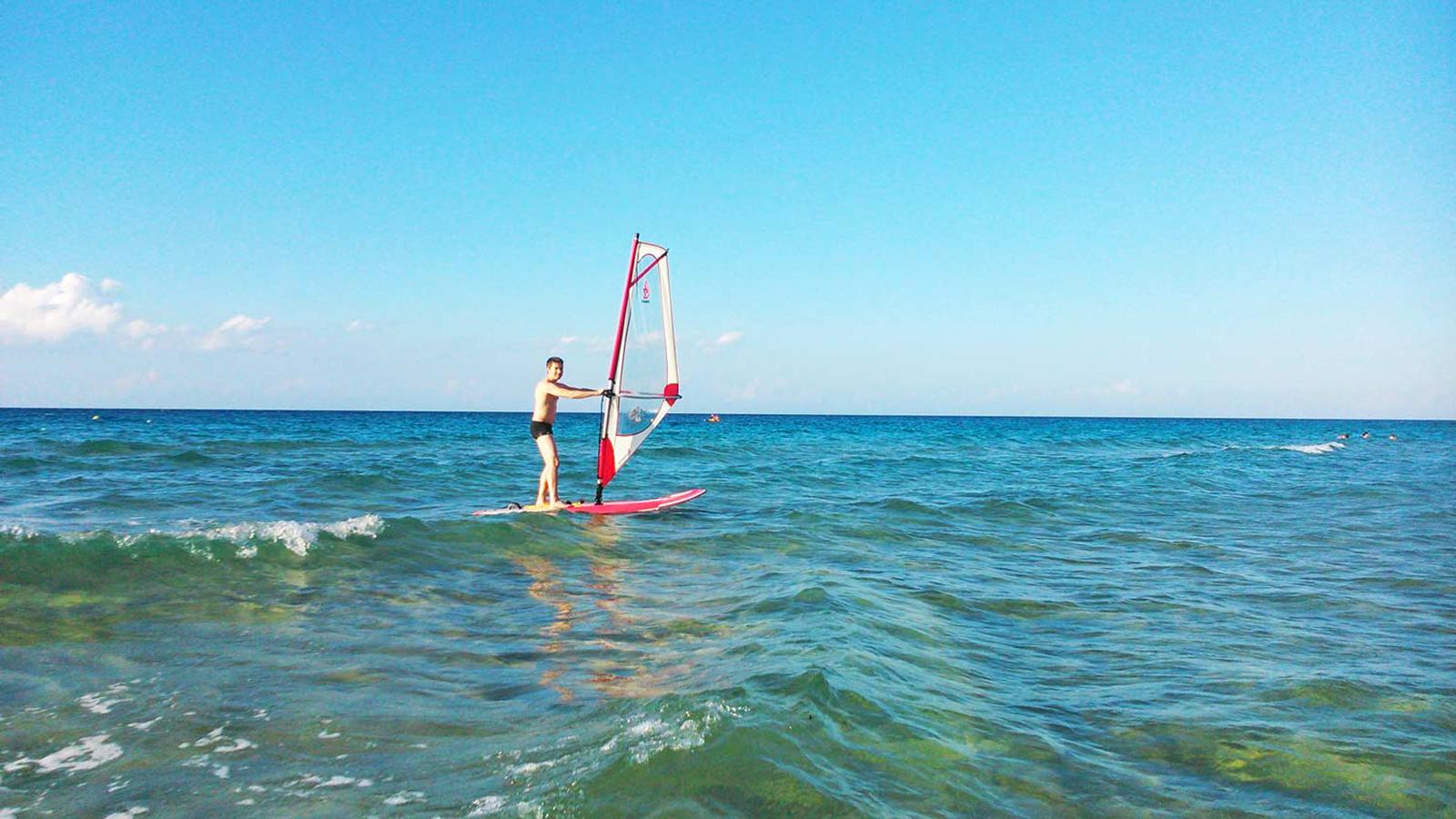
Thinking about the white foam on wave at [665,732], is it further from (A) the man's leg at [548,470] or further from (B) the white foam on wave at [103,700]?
(A) the man's leg at [548,470]

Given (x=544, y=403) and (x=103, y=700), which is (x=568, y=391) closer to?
(x=544, y=403)

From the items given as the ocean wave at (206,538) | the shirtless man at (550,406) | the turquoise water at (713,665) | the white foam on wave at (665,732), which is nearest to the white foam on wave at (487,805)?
the turquoise water at (713,665)

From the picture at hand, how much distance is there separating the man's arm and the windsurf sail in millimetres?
616

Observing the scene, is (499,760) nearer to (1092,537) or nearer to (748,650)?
(748,650)

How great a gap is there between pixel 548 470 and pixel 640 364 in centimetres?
233

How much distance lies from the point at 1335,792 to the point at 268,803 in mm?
5213

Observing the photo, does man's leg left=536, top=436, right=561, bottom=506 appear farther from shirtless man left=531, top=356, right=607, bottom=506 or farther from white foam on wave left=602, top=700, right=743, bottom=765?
white foam on wave left=602, top=700, right=743, bottom=765

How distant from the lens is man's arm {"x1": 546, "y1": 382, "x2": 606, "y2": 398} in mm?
13047

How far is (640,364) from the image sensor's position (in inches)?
567

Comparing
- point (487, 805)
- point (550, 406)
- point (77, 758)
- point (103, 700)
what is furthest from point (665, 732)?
point (550, 406)

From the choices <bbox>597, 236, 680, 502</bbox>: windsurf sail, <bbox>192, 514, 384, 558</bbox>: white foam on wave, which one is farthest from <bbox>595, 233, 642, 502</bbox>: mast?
<bbox>192, 514, 384, 558</bbox>: white foam on wave

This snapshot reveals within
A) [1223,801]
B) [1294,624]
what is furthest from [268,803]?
[1294,624]

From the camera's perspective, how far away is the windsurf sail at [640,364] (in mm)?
14109

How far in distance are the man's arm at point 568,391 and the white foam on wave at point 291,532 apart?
3126 millimetres
